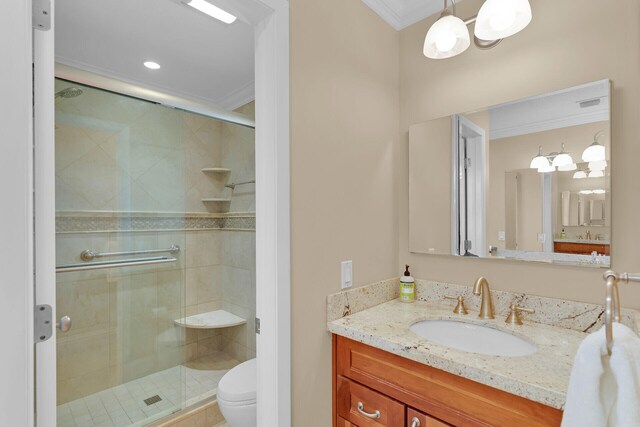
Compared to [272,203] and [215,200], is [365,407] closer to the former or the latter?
[272,203]

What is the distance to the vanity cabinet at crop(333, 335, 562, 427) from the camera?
2.99ft

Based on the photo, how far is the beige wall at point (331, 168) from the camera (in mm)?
1260

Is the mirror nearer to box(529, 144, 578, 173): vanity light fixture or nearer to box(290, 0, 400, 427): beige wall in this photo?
box(529, 144, 578, 173): vanity light fixture

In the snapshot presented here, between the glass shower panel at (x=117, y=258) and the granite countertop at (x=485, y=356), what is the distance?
64.5 inches

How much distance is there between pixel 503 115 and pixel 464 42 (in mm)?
389

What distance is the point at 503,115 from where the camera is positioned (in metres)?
1.45

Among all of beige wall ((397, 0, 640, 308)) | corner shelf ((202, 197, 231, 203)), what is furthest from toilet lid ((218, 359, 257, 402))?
corner shelf ((202, 197, 231, 203))

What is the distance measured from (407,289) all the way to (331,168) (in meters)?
0.78

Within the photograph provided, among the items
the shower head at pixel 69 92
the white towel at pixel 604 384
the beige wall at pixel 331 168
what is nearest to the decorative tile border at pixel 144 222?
the shower head at pixel 69 92

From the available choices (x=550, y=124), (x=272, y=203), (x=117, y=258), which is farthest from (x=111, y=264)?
(x=550, y=124)

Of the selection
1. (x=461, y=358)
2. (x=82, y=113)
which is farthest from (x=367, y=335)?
(x=82, y=113)

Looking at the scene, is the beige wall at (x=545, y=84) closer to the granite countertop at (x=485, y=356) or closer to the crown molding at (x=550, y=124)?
the crown molding at (x=550, y=124)

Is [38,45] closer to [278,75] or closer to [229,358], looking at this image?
[278,75]

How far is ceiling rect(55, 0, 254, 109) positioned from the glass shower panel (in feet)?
1.15
